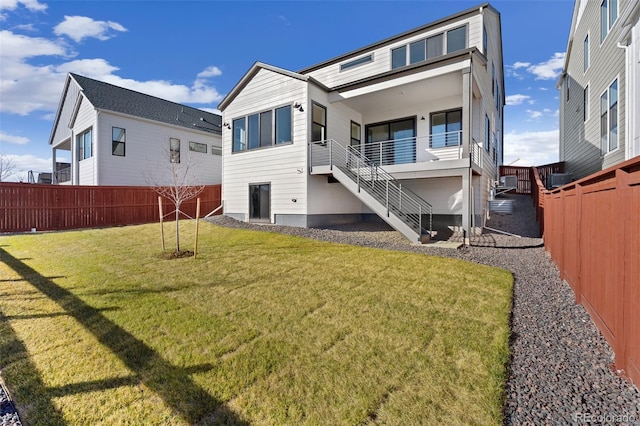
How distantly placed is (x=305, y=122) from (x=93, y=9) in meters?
9.64

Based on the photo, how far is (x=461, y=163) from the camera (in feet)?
33.7

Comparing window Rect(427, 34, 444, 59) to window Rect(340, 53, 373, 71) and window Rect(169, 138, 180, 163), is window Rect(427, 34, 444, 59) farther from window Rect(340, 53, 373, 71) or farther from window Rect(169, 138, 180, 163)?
window Rect(169, 138, 180, 163)

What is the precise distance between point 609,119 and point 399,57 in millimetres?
8663

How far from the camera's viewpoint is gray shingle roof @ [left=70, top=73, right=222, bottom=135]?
61.0ft

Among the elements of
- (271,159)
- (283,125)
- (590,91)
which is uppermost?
(590,91)

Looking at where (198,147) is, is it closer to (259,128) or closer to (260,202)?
(259,128)

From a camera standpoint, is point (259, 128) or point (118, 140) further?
point (118, 140)

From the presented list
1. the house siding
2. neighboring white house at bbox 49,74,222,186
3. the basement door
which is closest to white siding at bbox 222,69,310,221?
the basement door

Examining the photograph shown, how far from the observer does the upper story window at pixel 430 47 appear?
13156mm

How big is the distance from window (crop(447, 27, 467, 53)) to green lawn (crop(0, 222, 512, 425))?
35.7ft

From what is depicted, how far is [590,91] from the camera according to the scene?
506 inches

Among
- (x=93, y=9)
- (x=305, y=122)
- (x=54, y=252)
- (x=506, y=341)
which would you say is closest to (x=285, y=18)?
(x=305, y=122)

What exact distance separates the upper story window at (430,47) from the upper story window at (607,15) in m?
4.50

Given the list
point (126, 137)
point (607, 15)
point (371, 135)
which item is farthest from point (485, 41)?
point (126, 137)
